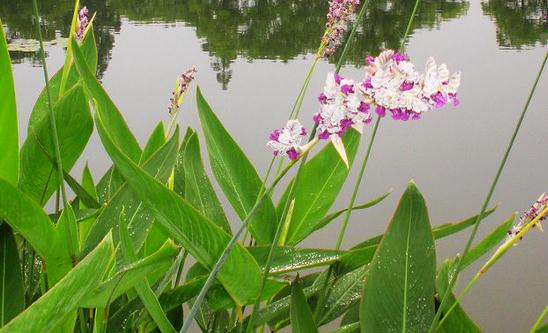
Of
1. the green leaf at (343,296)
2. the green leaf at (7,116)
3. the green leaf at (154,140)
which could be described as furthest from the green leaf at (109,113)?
the green leaf at (343,296)

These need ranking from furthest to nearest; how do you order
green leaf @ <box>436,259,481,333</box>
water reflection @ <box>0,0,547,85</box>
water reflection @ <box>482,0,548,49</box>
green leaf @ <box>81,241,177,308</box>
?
water reflection @ <box>482,0,548,49</box>, water reflection @ <box>0,0,547,85</box>, green leaf @ <box>436,259,481,333</box>, green leaf @ <box>81,241,177,308</box>

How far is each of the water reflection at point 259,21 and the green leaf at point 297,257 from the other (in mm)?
2432

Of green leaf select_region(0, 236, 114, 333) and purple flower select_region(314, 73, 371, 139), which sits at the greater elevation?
purple flower select_region(314, 73, 371, 139)

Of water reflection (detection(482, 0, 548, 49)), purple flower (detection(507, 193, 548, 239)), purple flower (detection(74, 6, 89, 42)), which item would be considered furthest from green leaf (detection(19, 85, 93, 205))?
water reflection (detection(482, 0, 548, 49))

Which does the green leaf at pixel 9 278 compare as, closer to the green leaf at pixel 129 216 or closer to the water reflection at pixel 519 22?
the green leaf at pixel 129 216

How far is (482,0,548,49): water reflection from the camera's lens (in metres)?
4.29

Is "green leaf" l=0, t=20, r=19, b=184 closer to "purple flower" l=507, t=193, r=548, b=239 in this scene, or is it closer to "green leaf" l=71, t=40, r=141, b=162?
"green leaf" l=71, t=40, r=141, b=162

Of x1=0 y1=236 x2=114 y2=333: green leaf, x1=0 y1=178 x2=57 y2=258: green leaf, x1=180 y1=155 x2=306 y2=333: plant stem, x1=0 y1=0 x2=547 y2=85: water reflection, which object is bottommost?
x1=0 y1=0 x2=547 y2=85: water reflection

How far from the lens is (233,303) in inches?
32.3

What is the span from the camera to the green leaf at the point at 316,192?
3.08ft

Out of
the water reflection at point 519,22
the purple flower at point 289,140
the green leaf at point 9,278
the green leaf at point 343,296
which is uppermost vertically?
the purple flower at point 289,140

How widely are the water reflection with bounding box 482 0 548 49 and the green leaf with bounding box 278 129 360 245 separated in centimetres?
342

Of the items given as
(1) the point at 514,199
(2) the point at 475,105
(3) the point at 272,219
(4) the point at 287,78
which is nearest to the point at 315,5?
(4) the point at 287,78

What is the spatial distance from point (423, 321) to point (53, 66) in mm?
3129
